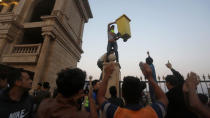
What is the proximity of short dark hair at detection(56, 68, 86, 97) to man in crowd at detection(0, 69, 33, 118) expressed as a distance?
1.23 meters

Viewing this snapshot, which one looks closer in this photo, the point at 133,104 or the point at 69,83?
the point at 69,83

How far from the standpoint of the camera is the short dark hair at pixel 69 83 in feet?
3.65

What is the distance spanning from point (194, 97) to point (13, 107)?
2488 mm

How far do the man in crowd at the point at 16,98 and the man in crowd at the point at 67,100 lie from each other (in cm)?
101

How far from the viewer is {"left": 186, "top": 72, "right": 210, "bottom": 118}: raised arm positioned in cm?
97

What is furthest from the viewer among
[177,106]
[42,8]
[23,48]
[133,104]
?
[42,8]

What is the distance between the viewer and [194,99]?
1.01 meters

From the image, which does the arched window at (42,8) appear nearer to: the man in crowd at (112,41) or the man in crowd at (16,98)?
the man in crowd at (112,41)

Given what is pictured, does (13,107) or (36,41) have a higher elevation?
(36,41)

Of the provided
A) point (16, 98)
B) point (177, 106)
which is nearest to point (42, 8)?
point (16, 98)

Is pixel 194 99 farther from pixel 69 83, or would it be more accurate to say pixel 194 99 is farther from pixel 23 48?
pixel 23 48

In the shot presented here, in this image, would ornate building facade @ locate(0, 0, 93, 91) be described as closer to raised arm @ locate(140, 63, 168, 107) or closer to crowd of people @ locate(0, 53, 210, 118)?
crowd of people @ locate(0, 53, 210, 118)

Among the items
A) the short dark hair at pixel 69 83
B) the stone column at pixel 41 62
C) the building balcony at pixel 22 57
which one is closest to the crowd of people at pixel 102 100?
the short dark hair at pixel 69 83

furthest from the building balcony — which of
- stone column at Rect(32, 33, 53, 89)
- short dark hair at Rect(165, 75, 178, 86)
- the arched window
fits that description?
short dark hair at Rect(165, 75, 178, 86)
